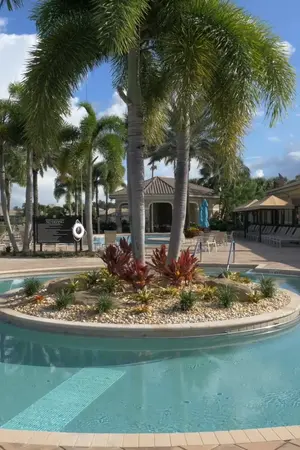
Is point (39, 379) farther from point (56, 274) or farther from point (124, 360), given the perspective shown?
point (56, 274)

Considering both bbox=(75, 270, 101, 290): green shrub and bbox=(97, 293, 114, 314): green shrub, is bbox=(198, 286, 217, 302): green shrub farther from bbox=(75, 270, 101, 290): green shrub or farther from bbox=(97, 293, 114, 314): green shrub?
bbox=(75, 270, 101, 290): green shrub

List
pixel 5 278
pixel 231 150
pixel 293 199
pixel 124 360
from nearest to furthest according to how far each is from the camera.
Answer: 1. pixel 124 360
2. pixel 231 150
3. pixel 5 278
4. pixel 293 199

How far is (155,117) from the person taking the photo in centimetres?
1131

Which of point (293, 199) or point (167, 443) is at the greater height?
point (293, 199)

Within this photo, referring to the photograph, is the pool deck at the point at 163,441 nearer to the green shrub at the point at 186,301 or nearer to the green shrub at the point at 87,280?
the green shrub at the point at 186,301

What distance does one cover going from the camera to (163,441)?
3.77 meters

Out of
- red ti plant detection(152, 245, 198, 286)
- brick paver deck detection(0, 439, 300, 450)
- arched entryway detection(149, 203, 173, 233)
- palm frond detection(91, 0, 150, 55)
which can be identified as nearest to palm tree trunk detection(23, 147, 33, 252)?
red ti plant detection(152, 245, 198, 286)

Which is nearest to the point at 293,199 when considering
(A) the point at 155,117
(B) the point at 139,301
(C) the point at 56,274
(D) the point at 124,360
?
(C) the point at 56,274

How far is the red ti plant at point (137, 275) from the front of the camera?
935cm

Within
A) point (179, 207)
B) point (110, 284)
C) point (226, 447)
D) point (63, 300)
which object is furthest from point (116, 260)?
point (226, 447)

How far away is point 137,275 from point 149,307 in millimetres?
940

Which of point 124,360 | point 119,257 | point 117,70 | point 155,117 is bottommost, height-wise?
point 124,360

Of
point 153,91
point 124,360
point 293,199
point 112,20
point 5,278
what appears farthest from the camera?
point 293,199

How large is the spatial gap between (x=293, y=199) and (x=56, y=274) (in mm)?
20342
